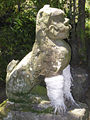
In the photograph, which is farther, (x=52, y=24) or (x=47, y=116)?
(x=47, y=116)

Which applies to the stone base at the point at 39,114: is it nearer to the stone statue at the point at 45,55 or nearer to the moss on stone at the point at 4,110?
the moss on stone at the point at 4,110

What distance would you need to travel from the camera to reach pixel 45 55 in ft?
8.46

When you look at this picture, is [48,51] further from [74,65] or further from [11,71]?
[74,65]

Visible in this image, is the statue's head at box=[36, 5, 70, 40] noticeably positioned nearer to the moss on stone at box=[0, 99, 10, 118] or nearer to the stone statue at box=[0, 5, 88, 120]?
the stone statue at box=[0, 5, 88, 120]

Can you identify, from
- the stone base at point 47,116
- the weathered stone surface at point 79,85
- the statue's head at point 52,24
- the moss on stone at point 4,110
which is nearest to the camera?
the statue's head at point 52,24

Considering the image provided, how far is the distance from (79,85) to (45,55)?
320cm

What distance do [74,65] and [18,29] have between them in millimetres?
2154

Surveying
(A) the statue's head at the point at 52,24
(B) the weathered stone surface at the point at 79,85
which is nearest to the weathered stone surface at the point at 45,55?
(A) the statue's head at the point at 52,24

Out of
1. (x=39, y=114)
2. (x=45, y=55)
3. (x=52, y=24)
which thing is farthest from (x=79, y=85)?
(x=52, y=24)

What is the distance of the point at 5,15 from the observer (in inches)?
223

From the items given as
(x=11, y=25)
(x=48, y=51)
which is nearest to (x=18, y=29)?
(x=11, y=25)

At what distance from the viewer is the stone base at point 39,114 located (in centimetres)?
265

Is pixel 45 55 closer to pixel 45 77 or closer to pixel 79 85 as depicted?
pixel 45 77

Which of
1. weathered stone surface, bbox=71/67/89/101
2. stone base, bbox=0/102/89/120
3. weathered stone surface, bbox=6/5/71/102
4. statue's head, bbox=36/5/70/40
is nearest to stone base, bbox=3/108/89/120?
stone base, bbox=0/102/89/120
